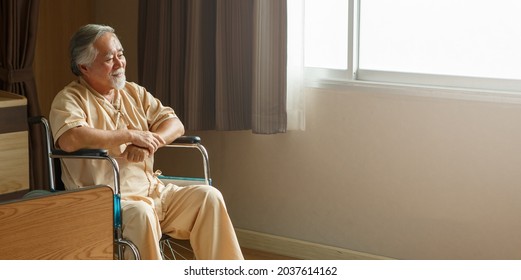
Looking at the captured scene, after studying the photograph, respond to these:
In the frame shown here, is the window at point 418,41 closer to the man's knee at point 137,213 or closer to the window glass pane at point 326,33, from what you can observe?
the window glass pane at point 326,33

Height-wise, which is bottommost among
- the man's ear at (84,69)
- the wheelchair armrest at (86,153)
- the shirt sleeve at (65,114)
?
the wheelchair armrest at (86,153)

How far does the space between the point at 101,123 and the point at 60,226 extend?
3.28ft

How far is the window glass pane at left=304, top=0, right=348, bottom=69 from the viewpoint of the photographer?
394 centimetres

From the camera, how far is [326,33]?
13.1 ft

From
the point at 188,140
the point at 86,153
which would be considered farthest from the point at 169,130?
the point at 86,153

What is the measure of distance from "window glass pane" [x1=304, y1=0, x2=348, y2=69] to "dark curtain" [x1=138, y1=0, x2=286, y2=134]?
0.17 meters

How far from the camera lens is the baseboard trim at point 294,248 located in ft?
13.2

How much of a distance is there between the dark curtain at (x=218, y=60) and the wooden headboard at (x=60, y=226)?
1.67 metres

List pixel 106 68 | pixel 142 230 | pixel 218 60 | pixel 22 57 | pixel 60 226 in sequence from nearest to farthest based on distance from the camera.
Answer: pixel 60 226
pixel 142 230
pixel 106 68
pixel 218 60
pixel 22 57

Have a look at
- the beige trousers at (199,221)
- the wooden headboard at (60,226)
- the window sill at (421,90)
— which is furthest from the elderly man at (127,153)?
the window sill at (421,90)

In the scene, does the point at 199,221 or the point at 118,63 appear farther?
the point at 118,63

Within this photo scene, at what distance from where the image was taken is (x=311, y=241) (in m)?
4.15

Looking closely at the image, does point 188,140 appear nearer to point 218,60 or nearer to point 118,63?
point 118,63

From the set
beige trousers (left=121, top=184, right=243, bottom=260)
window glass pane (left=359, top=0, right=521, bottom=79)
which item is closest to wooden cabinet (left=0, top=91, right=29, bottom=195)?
beige trousers (left=121, top=184, right=243, bottom=260)
